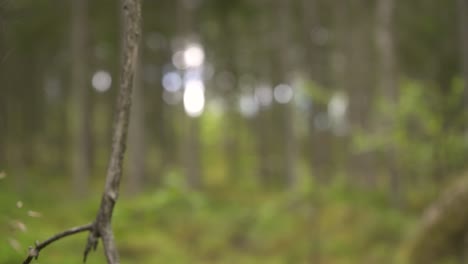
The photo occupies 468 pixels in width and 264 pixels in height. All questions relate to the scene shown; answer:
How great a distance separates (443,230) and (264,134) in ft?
53.0

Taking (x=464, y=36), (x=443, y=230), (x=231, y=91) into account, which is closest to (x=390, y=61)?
(x=464, y=36)

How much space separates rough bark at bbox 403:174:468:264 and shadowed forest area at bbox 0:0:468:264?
0.02m

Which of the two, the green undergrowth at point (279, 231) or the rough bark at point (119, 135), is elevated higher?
the rough bark at point (119, 135)

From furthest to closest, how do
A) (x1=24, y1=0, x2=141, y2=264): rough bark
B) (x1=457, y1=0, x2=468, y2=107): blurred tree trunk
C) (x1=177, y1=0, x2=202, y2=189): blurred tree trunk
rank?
(x1=177, y1=0, x2=202, y2=189): blurred tree trunk → (x1=457, y1=0, x2=468, y2=107): blurred tree trunk → (x1=24, y1=0, x2=141, y2=264): rough bark

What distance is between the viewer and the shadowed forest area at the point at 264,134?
23.6ft

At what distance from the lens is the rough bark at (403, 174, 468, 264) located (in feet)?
21.5

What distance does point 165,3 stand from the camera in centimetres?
1792

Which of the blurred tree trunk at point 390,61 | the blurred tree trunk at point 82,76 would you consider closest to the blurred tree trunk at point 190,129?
the blurred tree trunk at point 82,76

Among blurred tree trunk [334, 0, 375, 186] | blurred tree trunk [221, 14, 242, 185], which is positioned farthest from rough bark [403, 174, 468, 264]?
blurred tree trunk [221, 14, 242, 185]

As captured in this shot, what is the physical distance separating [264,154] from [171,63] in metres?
5.48

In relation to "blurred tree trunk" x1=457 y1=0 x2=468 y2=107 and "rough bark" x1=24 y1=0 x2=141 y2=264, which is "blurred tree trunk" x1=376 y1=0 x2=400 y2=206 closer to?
"blurred tree trunk" x1=457 y1=0 x2=468 y2=107

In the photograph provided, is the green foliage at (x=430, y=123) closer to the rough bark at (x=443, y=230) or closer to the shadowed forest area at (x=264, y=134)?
the shadowed forest area at (x=264, y=134)

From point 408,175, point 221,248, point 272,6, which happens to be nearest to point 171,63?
point 272,6

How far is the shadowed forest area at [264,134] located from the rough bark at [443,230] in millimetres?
20
